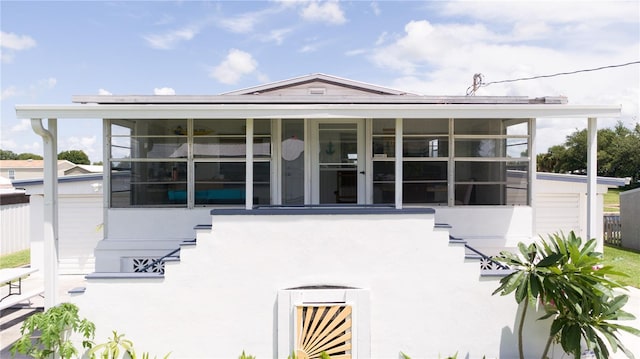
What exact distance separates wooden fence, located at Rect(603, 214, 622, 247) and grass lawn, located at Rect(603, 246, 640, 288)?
0.81m

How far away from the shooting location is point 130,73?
1510 cm

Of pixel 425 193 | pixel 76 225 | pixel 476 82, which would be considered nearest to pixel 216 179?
pixel 425 193

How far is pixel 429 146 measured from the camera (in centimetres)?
704

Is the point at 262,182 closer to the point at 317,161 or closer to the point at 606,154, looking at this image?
the point at 317,161

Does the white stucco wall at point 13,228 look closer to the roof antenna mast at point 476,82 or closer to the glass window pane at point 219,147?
the glass window pane at point 219,147

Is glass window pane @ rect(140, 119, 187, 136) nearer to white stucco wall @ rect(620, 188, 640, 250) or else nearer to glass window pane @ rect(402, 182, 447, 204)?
glass window pane @ rect(402, 182, 447, 204)

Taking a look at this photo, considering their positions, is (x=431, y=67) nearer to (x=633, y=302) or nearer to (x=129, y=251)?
(x=633, y=302)

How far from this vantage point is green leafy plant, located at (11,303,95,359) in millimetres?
4633

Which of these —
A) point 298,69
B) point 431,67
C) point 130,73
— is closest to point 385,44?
point 431,67

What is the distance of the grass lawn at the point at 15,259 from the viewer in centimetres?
1163

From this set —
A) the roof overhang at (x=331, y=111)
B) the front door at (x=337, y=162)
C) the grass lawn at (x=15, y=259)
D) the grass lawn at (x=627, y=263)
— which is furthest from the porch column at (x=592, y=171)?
the grass lawn at (x=15, y=259)

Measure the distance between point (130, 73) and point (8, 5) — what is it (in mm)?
6016

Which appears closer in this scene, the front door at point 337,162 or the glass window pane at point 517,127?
the glass window pane at point 517,127

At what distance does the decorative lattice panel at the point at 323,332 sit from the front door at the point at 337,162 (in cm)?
256
